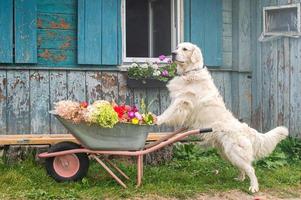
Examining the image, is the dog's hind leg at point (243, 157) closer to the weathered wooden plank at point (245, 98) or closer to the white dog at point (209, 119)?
the white dog at point (209, 119)

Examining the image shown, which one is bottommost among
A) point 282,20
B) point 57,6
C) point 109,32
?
point 109,32

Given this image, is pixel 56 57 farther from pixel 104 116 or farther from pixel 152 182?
pixel 152 182

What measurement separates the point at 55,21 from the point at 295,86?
3.60 metres

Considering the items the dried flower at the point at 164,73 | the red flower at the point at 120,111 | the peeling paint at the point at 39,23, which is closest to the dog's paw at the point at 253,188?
the red flower at the point at 120,111

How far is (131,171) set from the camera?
6.37m

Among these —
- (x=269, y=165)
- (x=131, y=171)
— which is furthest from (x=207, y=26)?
(x=131, y=171)

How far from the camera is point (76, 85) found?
7.25 meters

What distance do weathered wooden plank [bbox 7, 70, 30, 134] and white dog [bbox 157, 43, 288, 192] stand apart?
2002mm

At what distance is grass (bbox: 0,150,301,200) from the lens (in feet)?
17.5

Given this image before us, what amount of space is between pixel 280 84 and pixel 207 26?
1409mm

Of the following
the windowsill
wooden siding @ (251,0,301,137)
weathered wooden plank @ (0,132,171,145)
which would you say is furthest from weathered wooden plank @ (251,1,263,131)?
weathered wooden plank @ (0,132,171,145)

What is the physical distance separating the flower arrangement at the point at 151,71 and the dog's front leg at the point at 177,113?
1514mm

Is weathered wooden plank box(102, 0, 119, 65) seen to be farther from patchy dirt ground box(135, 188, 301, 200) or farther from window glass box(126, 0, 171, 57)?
patchy dirt ground box(135, 188, 301, 200)

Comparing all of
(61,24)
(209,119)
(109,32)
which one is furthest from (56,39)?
(209,119)
